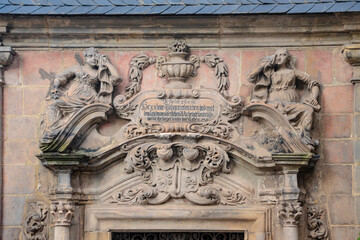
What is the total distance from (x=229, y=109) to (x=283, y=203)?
1.28 m

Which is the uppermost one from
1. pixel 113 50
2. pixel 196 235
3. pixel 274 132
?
pixel 113 50

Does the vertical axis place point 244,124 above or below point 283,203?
above

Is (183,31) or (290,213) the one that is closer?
(290,213)

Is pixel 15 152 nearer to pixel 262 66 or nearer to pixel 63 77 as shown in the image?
pixel 63 77

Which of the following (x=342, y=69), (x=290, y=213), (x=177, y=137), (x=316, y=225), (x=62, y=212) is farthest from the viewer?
(x=342, y=69)

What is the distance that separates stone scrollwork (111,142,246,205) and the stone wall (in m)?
0.80

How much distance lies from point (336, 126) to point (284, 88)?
0.76 metres

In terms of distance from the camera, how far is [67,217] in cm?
1295

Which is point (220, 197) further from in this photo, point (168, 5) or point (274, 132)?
point (168, 5)

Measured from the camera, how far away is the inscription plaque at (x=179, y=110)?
13219mm

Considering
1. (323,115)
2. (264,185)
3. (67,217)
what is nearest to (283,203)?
(264,185)

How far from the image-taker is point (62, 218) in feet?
42.5

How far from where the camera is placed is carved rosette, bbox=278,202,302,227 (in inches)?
505

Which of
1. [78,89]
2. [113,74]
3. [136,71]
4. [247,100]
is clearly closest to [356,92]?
[247,100]
